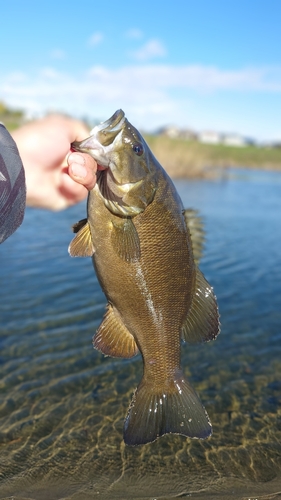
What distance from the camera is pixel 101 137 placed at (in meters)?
3.08

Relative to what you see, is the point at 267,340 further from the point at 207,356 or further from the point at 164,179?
the point at 164,179

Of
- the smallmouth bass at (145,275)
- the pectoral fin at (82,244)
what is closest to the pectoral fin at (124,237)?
the smallmouth bass at (145,275)

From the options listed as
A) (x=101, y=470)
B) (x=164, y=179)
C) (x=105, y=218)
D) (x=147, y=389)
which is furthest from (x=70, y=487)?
(x=164, y=179)

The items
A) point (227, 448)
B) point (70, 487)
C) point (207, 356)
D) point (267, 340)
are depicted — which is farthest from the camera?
point (267, 340)

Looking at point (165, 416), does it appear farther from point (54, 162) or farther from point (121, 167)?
point (54, 162)

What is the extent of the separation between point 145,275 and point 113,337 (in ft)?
1.87

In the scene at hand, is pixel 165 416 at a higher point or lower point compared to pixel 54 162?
lower

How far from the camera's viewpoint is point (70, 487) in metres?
4.46

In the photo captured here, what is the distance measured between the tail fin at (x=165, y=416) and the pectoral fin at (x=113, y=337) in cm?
37

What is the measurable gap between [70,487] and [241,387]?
9.14ft

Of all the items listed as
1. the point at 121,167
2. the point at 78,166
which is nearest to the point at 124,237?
the point at 121,167

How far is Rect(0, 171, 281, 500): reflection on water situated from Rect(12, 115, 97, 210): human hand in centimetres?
270

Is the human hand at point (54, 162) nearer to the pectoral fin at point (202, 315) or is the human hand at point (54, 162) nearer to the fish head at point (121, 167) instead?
the fish head at point (121, 167)

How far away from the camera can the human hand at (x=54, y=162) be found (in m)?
2.95
